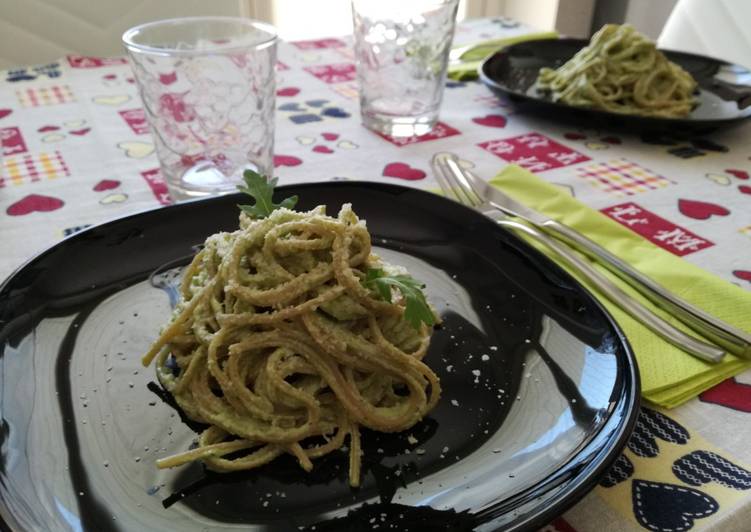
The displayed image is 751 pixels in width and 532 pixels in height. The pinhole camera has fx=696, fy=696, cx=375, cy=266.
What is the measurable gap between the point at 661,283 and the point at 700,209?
0.31 meters

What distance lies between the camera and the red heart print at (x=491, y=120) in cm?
155

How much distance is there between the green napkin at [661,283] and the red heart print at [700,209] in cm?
16

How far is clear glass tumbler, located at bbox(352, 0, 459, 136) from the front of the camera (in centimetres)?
140

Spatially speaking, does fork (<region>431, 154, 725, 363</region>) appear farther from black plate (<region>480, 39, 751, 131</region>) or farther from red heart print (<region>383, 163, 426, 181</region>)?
black plate (<region>480, 39, 751, 131</region>)

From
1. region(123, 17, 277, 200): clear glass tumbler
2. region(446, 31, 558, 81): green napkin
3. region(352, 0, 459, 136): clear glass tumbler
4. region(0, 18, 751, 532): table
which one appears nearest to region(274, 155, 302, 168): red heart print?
region(0, 18, 751, 532): table

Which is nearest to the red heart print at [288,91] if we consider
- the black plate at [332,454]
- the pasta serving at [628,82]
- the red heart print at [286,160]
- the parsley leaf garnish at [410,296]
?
the red heart print at [286,160]

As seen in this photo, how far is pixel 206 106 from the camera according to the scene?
45.4 inches

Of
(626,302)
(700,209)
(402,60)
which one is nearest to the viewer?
(626,302)

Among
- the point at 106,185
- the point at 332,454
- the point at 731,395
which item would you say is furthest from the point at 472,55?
the point at 332,454

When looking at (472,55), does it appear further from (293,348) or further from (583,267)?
(293,348)

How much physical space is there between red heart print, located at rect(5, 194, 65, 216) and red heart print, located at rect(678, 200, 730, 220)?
3.49ft

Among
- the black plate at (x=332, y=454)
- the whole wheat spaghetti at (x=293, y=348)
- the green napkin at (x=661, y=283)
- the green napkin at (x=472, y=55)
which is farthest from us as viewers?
the green napkin at (x=472, y=55)

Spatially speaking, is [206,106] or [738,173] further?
[738,173]

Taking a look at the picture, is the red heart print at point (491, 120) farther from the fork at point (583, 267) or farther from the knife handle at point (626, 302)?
the knife handle at point (626, 302)
